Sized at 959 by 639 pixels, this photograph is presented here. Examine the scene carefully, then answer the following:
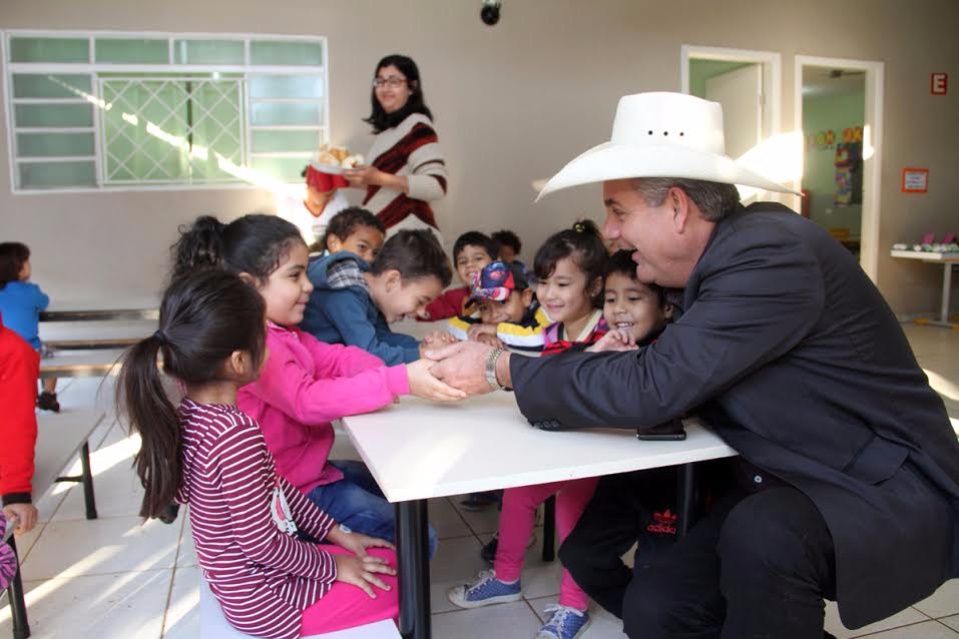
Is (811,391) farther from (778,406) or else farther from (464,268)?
(464,268)

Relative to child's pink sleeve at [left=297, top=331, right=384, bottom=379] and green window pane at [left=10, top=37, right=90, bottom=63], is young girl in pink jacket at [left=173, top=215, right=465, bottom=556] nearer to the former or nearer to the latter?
child's pink sleeve at [left=297, top=331, right=384, bottom=379]

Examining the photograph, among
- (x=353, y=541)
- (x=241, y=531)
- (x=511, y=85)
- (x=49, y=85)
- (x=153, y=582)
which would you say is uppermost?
(x=511, y=85)

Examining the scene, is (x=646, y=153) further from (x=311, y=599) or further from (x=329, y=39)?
(x=329, y=39)

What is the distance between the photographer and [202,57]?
17.8 feet

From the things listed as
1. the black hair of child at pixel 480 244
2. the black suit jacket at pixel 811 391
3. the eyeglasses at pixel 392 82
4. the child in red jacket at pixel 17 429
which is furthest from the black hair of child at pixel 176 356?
the black hair of child at pixel 480 244

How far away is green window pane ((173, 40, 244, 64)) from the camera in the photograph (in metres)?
5.39

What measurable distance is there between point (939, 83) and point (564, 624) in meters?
7.76

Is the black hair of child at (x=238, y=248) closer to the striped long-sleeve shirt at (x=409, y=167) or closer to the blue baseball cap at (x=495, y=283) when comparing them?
the blue baseball cap at (x=495, y=283)

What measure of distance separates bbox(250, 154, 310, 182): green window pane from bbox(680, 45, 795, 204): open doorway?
334cm

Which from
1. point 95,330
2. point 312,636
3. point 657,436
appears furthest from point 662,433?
point 95,330

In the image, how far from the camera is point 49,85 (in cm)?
529

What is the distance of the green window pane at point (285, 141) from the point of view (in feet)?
18.4

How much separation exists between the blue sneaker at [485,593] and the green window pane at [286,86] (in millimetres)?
4301

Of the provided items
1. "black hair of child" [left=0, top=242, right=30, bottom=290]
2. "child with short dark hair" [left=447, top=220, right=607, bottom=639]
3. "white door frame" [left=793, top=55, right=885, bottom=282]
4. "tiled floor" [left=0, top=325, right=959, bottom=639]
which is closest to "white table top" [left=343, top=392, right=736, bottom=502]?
"child with short dark hair" [left=447, top=220, right=607, bottom=639]
